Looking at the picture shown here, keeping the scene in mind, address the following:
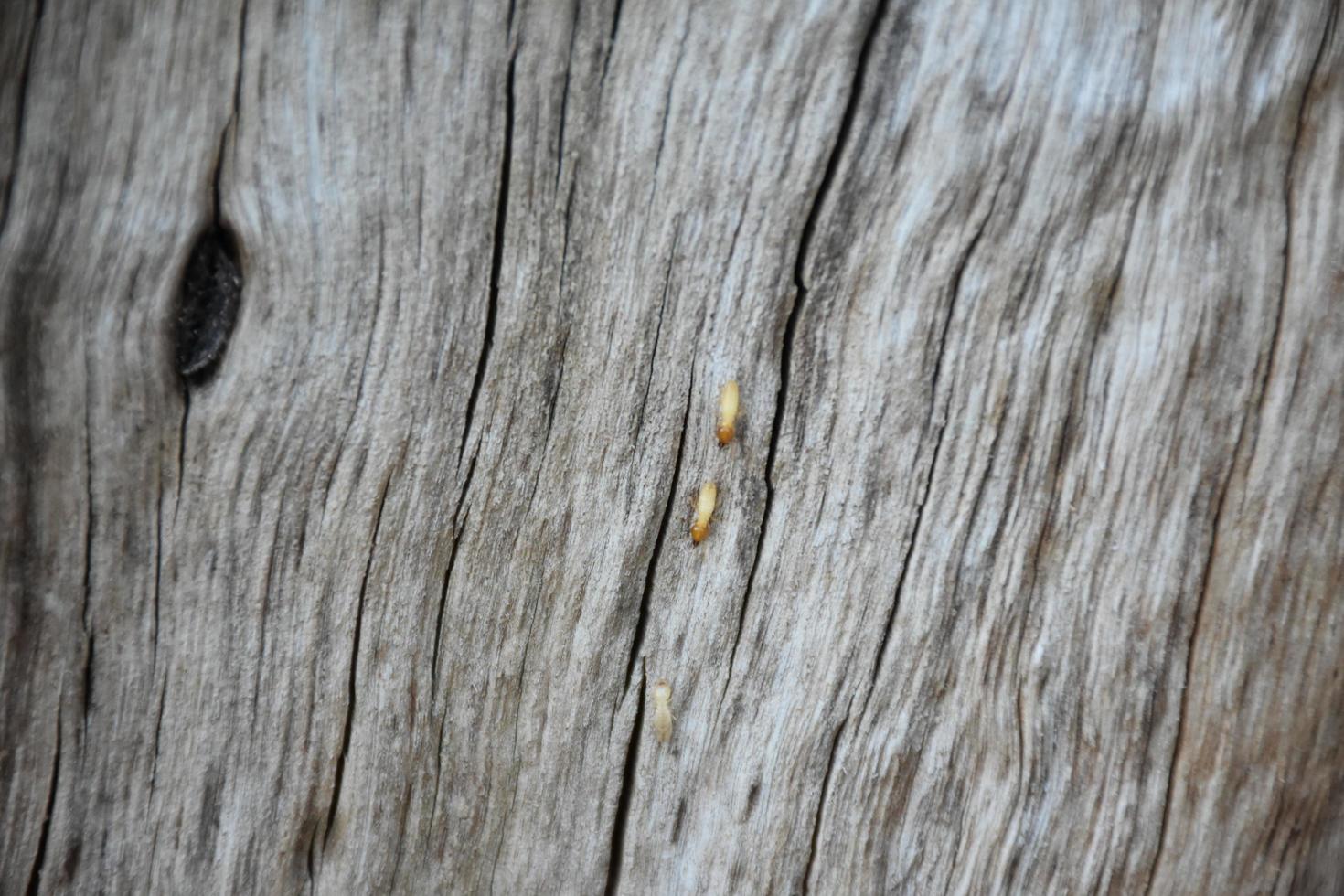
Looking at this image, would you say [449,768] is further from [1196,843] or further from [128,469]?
[1196,843]

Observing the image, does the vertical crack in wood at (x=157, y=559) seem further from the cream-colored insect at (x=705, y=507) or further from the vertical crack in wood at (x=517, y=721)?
the cream-colored insect at (x=705, y=507)

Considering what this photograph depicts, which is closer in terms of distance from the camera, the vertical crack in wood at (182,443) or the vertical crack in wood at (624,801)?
the vertical crack in wood at (182,443)

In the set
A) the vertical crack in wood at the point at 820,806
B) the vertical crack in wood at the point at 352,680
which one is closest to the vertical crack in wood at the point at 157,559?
the vertical crack in wood at the point at 352,680

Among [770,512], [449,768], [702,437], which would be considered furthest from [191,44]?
[449,768]

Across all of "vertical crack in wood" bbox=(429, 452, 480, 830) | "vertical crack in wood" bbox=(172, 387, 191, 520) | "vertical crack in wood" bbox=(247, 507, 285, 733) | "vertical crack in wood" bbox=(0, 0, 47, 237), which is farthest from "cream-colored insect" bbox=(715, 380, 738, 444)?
"vertical crack in wood" bbox=(0, 0, 47, 237)

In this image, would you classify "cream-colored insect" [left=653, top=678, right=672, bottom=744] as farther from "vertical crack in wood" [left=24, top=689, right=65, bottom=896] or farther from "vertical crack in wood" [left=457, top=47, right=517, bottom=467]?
"vertical crack in wood" [left=24, top=689, right=65, bottom=896]

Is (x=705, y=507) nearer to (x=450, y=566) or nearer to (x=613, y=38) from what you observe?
(x=450, y=566)

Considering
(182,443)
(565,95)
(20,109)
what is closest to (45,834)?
(182,443)
